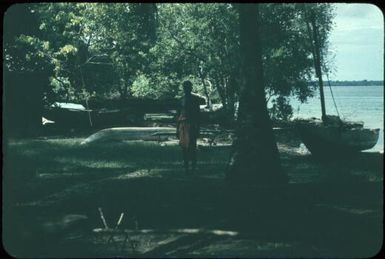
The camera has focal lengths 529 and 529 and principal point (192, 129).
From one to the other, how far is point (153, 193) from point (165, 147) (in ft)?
32.0

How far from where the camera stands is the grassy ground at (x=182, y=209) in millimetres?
7730

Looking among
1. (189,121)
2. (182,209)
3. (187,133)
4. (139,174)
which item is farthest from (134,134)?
(182,209)

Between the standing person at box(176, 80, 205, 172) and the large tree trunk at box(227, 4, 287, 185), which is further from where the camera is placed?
the standing person at box(176, 80, 205, 172)

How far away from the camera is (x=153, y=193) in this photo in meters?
12.1

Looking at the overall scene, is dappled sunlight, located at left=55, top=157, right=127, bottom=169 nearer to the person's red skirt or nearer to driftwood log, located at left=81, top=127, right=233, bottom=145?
the person's red skirt

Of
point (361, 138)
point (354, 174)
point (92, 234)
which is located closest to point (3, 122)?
point (92, 234)

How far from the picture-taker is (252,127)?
12.4m

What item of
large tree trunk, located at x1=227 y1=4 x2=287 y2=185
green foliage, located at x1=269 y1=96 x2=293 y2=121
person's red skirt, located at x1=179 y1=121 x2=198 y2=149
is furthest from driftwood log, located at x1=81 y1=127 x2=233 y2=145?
large tree trunk, located at x1=227 y1=4 x2=287 y2=185

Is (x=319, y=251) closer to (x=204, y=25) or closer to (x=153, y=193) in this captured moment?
(x=153, y=193)

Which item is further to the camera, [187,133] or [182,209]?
[187,133]

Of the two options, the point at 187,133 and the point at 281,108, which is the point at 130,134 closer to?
the point at 281,108

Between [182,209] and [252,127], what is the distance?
2.94 meters

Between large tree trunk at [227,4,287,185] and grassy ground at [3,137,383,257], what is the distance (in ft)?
1.72

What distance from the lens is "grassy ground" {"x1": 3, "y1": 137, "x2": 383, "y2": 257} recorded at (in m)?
7.73
